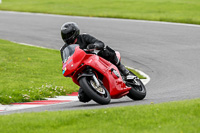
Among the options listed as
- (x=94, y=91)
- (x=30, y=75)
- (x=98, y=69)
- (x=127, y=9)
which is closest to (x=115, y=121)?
(x=94, y=91)

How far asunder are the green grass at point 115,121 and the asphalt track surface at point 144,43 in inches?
69.1

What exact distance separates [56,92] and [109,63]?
2480mm

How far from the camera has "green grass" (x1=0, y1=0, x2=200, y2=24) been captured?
28.2 meters

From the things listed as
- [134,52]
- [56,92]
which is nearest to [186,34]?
[134,52]

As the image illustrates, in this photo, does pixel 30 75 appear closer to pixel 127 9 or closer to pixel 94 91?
pixel 94 91

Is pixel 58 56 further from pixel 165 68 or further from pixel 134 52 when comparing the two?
pixel 165 68

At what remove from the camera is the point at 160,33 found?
22.6 meters

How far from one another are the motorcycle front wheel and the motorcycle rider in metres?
0.52

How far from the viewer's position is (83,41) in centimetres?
921

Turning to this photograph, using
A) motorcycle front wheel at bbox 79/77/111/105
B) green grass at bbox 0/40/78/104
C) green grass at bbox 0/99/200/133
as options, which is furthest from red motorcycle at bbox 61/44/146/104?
green grass at bbox 0/40/78/104

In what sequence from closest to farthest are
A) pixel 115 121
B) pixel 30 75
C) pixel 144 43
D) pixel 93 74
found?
1. pixel 115 121
2. pixel 93 74
3. pixel 30 75
4. pixel 144 43

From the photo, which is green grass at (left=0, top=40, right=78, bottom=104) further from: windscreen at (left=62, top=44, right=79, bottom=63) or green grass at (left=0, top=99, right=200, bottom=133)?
green grass at (left=0, top=99, right=200, bottom=133)

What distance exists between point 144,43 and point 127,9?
43.5 feet

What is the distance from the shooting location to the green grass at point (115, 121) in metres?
6.14
